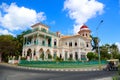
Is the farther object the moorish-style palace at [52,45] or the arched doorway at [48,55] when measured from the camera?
the arched doorway at [48,55]

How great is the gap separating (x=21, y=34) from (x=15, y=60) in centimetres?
1487

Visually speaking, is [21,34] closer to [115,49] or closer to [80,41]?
[80,41]

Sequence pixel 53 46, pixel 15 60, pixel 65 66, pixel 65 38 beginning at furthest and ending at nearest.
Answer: pixel 65 38
pixel 53 46
pixel 15 60
pixel 65 66

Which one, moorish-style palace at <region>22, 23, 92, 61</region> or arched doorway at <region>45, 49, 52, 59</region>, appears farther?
arched doorway at <region>45, 49, 52, 59</region>

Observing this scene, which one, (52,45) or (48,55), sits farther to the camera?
(52,45)

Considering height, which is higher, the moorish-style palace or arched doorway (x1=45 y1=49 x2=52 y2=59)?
the moorish-style palace

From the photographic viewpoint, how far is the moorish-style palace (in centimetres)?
5156

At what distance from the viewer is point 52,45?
55.8 m

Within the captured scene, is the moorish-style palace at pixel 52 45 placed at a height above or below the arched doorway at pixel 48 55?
above

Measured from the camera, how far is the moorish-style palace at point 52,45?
5156cm

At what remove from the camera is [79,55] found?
56.9m

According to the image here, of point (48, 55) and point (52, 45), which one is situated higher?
point (52, 45)

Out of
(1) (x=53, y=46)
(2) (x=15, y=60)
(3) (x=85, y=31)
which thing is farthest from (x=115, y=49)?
(2) (x=15, y=60)

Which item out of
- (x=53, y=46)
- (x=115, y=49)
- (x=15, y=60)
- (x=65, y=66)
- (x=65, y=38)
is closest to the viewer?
(x=65, y=66)
